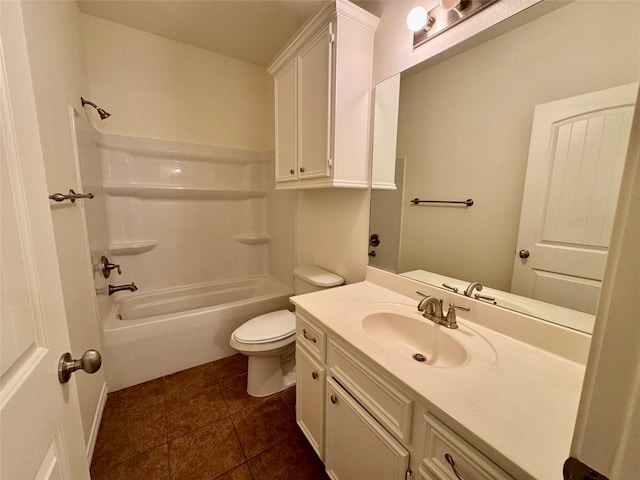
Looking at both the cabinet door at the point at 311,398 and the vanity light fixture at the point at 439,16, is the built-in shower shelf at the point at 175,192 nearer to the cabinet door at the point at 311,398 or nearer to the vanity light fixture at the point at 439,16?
the cabinet door at the point at 311,398

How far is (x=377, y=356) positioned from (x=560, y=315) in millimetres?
628

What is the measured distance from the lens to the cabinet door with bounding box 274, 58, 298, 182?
5.30ft

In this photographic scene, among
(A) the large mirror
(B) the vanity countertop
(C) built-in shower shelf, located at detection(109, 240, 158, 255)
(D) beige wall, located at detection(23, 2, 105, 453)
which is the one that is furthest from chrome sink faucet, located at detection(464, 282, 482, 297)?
(C) built-in shower shelf, located at detection(109, 240, 158, 255)

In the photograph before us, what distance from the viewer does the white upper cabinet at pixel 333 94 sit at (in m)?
1.30

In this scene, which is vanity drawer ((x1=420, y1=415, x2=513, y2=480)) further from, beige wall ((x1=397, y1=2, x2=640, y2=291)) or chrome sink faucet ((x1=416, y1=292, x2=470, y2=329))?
beige wall ((x1=397, y1=2, x2=640, y2=291))

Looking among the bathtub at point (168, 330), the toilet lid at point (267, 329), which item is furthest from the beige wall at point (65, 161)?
the toilet lid at point (267, 329)

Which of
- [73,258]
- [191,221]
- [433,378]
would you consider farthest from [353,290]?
[191,221]

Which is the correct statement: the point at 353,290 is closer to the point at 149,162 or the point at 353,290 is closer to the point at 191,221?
the point at 191,221

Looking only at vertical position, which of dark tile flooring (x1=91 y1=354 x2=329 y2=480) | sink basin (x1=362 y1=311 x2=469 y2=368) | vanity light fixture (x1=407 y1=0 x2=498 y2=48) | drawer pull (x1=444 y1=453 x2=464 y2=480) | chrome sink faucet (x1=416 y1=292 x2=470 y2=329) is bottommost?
dark tile flooring (x1=91 y1=354 x2=329 y2=480)

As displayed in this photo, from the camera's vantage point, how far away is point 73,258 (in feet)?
4.18

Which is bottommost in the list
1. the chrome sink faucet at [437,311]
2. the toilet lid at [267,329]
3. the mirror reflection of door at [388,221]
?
the toilet lid at [267,329]

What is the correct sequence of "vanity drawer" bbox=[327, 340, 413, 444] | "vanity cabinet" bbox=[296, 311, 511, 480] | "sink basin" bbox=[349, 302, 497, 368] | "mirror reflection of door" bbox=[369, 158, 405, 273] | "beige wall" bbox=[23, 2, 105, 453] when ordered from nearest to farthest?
"vanity cabinet" bbox=[296, 311, 511, 480], "vanity drawer" bbox=[327, 340, 413, 444], "sink basin" bbox=[349, 302, 497, 368], "beige wall" bbox=[23, 2, 105, 453], "mirror reflection of door" bbox=[369, 158, 405, 273]

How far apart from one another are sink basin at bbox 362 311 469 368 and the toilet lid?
73 cm

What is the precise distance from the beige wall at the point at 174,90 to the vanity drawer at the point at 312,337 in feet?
6.85
